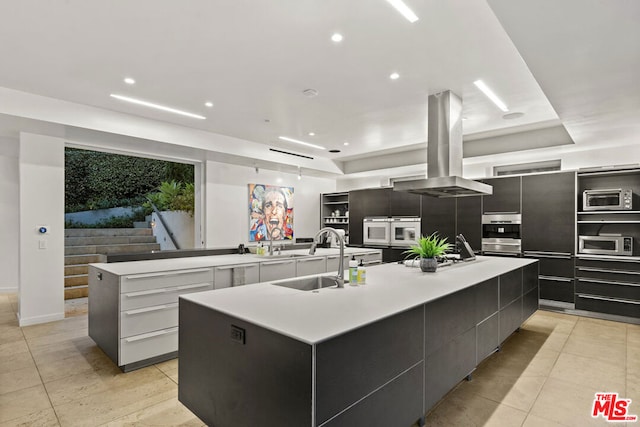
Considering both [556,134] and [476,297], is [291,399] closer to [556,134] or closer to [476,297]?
[476,297]

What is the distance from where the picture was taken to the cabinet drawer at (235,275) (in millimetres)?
3441

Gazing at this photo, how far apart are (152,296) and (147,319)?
0.19 m

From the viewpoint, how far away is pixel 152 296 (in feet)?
9.77

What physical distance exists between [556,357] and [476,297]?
1.49 meters

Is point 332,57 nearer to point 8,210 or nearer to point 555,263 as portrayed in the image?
point 555,263

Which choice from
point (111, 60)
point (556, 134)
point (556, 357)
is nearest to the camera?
point (111, 60)

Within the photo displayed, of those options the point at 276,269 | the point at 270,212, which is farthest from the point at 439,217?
the point at 276,269

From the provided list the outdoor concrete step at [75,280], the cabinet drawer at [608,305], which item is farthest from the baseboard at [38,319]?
the cabinet drawer at [608,305]

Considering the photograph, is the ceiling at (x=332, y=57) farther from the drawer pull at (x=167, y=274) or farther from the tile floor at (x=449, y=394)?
the tile floor at (x=449, y=394)

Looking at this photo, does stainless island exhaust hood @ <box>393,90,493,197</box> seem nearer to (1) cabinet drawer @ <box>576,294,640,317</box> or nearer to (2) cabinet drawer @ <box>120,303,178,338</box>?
(1) cabinet drawer @ <box>576,294,640,317</box>

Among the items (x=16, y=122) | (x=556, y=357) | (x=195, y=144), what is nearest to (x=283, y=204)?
(x=195, y=144)

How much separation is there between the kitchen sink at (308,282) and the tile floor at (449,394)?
104cm

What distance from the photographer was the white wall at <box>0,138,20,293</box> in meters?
5.69

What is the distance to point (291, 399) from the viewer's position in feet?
4.35
